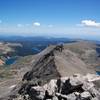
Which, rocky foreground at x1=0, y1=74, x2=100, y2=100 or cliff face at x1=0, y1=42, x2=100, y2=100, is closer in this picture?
rocky foreground at x1=0, y1=74, x2=100, y2=100

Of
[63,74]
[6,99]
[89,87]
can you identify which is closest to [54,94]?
[89,87]

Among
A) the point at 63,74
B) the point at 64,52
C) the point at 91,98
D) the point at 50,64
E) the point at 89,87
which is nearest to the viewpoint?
the point at 91,98

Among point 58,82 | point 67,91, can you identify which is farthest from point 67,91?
point 58,82

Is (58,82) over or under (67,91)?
over

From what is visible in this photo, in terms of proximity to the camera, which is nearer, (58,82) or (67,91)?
(67,91)

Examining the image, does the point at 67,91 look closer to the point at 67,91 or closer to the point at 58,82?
the point at 67,91

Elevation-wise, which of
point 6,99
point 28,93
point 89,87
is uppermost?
point 89,87

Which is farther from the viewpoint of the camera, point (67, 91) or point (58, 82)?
point (58, 82)

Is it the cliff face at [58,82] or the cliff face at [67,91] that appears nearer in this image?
the cliff face at [67,91]

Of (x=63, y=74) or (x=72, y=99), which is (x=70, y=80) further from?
(x=63, y=74)

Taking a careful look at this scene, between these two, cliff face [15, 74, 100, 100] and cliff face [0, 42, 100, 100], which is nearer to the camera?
cliff face [15, 74, 100, 100]

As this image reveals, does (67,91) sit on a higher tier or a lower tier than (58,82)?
lower
